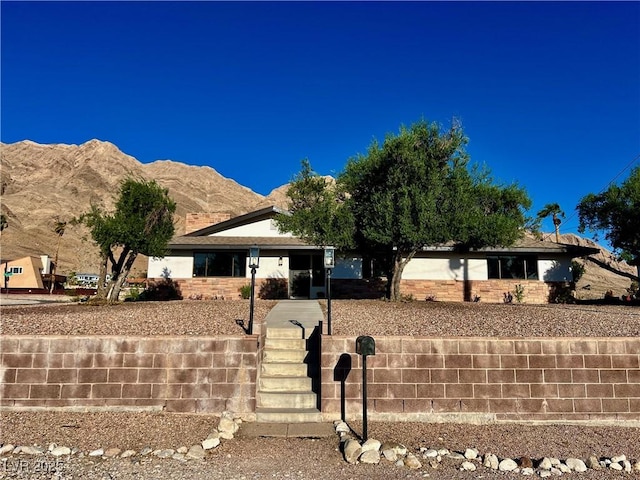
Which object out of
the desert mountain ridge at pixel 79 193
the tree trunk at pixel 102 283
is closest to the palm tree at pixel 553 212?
the desert mountain ridge at pixel 79 193

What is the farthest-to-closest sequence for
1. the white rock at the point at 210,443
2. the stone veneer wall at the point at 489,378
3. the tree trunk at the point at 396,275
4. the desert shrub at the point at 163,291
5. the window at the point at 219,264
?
the window at the point at 219,264
the desert shrub at the point at 163,291
the tree trunk at the point at 396,275
the stone veneer wall at the point at 489,378
the white rock at the point at 210,443

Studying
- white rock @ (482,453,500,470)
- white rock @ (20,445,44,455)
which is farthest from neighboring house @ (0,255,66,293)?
white rock @ (482,453,500,470)

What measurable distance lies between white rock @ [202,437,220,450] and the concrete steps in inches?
40.3

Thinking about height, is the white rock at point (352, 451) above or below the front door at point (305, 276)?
below

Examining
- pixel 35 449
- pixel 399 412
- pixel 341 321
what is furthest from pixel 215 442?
pixel 341 321

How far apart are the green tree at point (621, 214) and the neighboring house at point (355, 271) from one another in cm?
130

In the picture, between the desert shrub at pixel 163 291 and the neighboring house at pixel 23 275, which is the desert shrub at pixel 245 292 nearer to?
the desert shrub at pixel 163 291

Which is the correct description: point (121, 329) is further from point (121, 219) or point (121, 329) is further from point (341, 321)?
point (121, 219)

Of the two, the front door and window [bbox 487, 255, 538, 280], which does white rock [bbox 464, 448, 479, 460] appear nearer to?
the front door

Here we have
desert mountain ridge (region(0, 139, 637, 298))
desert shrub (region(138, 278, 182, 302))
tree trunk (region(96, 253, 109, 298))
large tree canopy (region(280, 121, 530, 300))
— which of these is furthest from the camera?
desert mountain ridge (region(0, 139, 637, 298))

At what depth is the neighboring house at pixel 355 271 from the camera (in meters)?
19.8

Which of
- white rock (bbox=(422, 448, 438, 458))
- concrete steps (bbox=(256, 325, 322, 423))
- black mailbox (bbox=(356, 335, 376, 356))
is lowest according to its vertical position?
white rock (bbox=(422, 448, 438, 458))

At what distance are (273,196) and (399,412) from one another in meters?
118

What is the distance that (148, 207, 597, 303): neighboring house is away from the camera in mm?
19828
